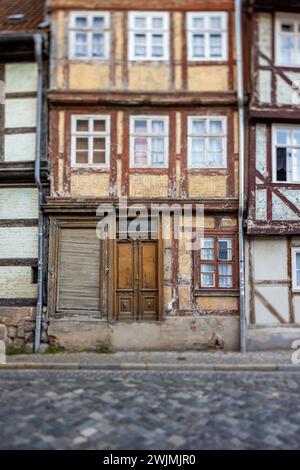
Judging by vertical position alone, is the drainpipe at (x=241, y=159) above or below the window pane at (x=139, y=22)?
below

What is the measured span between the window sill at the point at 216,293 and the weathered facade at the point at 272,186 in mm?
420

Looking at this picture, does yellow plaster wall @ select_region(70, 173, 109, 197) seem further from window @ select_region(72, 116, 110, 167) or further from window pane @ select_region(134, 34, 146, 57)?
window pane @ select_region(134, 34, 146, 57)

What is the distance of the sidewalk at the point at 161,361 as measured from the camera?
9188 millimetres

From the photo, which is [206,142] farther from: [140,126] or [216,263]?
[216,263]

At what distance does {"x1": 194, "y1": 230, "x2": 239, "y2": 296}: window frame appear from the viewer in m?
11.0

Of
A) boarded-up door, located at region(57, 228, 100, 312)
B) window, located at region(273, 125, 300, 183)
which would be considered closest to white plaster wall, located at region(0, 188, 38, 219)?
boarded-up door, located at region(57, 228, 100, 312)

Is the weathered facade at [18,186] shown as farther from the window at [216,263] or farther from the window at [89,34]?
the window at [216,263]

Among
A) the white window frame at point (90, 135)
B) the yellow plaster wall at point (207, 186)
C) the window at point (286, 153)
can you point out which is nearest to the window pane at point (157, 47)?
the white window frame at point (90, 135)

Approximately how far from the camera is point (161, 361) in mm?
9609

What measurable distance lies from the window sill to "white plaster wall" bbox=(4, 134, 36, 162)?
18.7 feet

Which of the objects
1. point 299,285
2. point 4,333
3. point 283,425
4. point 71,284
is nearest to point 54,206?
point 71,284

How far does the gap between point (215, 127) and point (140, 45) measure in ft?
9.78

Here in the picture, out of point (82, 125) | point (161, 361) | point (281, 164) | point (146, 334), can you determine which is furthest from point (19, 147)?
point (281, 164)
